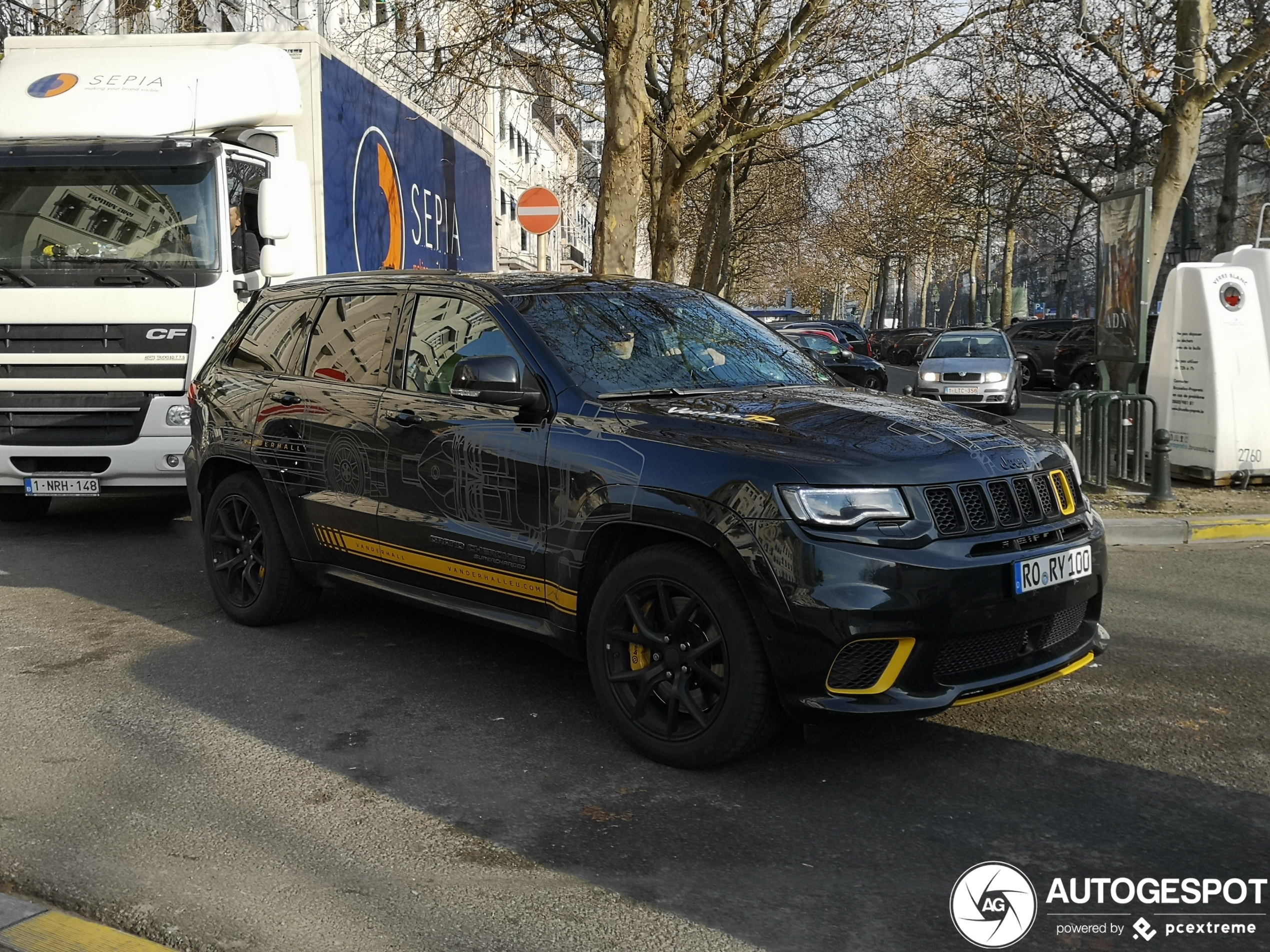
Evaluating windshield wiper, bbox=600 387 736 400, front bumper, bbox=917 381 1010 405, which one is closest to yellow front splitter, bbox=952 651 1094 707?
windshield wiper, bbox=600 387 736 400

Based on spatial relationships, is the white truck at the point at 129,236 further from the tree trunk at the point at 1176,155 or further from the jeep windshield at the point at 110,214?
the tree trunk at the point at 1176,155

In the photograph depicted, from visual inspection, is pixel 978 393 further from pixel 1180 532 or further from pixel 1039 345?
pixel 1180 532

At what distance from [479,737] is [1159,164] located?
579 inches

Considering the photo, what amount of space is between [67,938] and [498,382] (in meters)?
2.36

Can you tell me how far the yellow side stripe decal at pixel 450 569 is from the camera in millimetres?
4863

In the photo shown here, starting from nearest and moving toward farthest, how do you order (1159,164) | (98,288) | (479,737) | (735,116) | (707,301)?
(479,737), (707,301), (98,288), (1159,164), (735,116)

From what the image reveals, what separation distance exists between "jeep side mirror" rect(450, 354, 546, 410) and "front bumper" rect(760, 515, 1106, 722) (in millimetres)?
1235

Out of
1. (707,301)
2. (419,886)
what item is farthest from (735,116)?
(419,886)

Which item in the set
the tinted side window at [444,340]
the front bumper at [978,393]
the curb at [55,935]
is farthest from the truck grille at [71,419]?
the front bumper at [978,393]

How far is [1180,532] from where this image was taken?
9117mm

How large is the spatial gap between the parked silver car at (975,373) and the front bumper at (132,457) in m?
16.2

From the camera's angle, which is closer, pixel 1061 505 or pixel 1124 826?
pixel 1124 826

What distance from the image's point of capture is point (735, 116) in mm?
19281

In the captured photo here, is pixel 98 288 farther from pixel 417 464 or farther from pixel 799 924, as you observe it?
pixel 799 924
